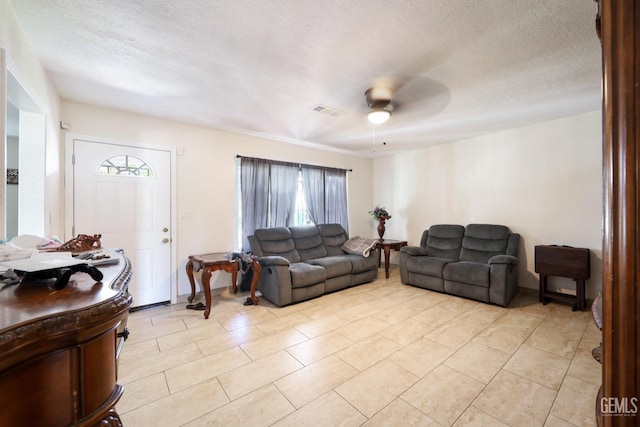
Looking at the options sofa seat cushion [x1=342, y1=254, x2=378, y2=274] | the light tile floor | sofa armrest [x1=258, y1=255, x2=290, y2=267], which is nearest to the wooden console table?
the light tile floor

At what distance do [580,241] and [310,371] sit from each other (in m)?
3.77

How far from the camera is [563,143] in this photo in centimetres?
342

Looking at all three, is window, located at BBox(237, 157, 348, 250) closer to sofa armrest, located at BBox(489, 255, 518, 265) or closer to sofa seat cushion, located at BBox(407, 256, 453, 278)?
sofa seat cushion, located at BBox(407, 256, 453, 278)

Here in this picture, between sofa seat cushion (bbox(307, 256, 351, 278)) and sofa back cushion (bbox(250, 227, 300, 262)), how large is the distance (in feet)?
1.37

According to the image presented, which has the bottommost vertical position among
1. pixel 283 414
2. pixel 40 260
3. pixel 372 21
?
pixel 283 414

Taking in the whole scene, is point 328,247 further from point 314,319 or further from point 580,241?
point 580,241

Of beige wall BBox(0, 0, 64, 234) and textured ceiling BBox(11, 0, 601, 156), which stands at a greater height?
textured ceiling BBox(11, 0, 601, 156)

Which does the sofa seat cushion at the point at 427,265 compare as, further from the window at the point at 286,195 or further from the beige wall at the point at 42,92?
the beige wall at the point at 42,92

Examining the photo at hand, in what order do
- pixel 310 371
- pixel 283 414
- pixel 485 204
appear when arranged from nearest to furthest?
pixel 283 414, pixel 310 371, pixel 485 204

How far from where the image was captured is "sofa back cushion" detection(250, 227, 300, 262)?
12.8ft

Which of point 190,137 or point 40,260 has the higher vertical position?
point 190,137

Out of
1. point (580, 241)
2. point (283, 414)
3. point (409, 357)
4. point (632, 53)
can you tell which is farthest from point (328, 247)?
point (632, 53)

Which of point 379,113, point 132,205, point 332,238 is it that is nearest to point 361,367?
point 379,113

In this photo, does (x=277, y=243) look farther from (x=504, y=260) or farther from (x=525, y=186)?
(x=525, y=186)
